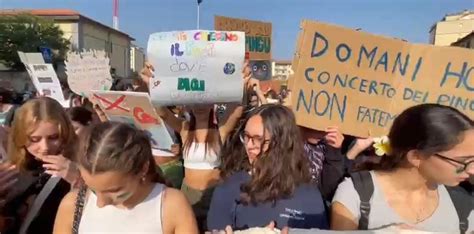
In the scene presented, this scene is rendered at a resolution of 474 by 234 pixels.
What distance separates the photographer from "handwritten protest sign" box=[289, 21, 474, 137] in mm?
3164

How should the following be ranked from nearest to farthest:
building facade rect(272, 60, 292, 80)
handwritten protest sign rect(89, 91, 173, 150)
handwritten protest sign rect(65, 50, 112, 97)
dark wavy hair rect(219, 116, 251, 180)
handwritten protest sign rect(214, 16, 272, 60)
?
dark wavy hair rect(219, 116, 251, 180)
handwritten protest sign rect(89, 91, 173, 150)
handwritten protest sign rect(65, 50, 112, 97)
handwritten protest sign rect(214, 16, 272, 60)
building facade rect(272, 60, 292, 80)

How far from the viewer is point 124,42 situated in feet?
256

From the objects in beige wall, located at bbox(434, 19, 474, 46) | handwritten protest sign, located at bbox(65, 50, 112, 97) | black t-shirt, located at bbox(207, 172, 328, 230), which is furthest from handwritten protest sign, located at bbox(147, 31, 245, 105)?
beige wall, located at bbox(434, 19, 474, 46)

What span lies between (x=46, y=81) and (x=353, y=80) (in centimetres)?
460

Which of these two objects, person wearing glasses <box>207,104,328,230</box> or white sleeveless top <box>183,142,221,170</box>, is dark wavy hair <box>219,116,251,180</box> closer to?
person wearing glasses <box>207,104,328,230</box>

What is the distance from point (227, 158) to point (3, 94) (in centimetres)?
533

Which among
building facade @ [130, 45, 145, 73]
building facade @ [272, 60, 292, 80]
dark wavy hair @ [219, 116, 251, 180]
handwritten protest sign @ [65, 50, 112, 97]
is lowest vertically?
building facade @ [130, 45, 145, 73]

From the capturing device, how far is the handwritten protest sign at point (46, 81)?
263 inches

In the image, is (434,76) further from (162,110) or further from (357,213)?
(162,110)

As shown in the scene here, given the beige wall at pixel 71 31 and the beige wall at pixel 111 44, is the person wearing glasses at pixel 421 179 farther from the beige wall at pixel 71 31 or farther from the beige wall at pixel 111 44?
the beige wall at pixel 71 31

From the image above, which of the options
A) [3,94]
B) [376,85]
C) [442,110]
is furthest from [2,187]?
[3,94]

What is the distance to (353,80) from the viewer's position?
10.6ft

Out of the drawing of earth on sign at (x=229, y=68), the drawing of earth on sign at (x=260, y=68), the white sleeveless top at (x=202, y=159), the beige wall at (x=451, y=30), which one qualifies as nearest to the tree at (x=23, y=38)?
the beige wall at (x=451, y=30)

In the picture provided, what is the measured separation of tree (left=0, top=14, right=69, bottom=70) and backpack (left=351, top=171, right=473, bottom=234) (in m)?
50.7
